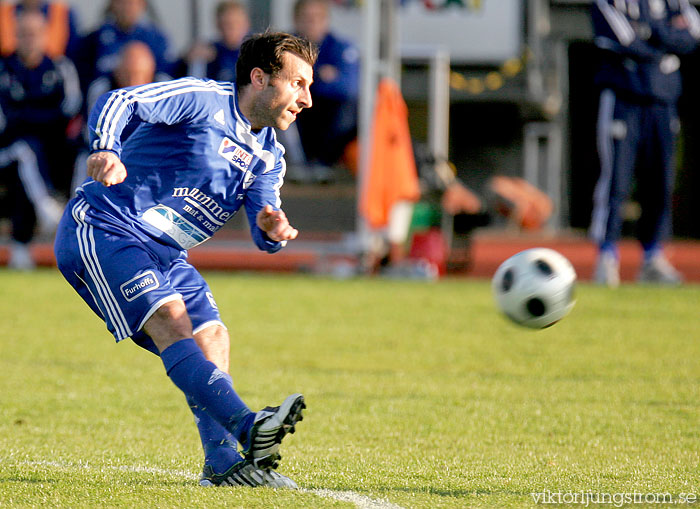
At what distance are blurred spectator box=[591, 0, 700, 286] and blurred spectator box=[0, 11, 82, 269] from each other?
5.71 meters

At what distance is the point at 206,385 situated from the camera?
3.28 meters

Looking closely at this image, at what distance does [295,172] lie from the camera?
11859mm

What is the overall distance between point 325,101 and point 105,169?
347 inches

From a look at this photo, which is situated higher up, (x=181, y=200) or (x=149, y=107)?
(x=149, y=107)

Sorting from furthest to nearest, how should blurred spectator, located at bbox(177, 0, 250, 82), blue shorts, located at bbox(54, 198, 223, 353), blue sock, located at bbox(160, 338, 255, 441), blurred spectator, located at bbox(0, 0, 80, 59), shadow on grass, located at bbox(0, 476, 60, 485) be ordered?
1. blurred spectator, located at bbox(0, 0, 80, 59)
2. blurred spectator, located at bbox(177, 0, 250, 82)
3. blue shorts, located at bbox(54, 198, 223, 353)
4. shadow on grass, located at bbox(0, 476, 60, 485)
5. blue sock, located at bbox(160, 338, 255, 441)

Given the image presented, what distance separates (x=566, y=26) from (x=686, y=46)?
7.49 metres

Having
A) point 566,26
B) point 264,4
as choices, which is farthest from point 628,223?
point 264,4

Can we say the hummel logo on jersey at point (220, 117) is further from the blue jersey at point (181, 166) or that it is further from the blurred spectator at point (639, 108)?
the blurred spectator at point (639, 108)

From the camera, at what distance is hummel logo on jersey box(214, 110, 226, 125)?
366 cm

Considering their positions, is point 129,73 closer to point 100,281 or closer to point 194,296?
point 194,296

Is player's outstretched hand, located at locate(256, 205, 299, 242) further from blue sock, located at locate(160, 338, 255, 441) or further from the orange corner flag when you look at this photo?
the orange corner flag

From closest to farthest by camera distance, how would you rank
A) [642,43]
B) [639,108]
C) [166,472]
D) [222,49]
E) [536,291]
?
[166,472]
[536,291]
[642,43]
[639,108]
[222,49]

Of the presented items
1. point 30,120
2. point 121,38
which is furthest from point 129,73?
point 30,120

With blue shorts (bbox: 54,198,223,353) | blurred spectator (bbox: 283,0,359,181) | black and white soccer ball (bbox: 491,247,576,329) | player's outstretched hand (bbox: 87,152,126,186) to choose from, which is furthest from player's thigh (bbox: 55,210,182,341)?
blurred spectator (bbox: 283,0,359,181)
